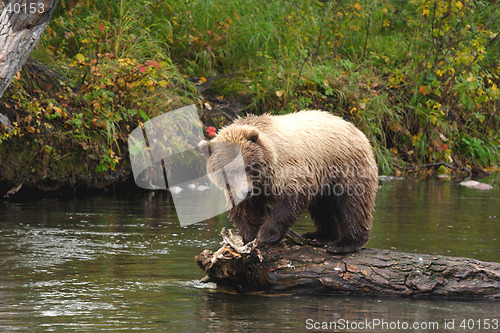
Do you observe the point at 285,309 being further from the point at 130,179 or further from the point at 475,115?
the point at 475,115

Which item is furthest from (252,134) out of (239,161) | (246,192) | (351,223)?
(351,223)

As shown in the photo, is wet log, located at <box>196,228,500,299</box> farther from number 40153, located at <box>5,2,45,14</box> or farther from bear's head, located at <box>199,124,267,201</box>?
number 40153, located at <box>5,2,45,14</box>

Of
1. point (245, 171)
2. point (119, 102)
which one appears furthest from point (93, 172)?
point (245, 171)

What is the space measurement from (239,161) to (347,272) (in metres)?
1.20

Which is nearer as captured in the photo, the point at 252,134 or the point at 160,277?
the point at 252,134

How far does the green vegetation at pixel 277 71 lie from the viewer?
441 inches

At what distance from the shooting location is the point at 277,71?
46.5 ft

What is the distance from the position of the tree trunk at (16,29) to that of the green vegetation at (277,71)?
6565 millimetres

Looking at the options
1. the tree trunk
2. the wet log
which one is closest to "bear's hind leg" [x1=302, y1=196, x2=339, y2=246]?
the wet log

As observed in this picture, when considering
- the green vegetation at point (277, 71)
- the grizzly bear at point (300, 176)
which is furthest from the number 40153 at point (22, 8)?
the green vegetation at point (277, 71)

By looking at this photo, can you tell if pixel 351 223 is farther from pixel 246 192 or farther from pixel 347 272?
pixel 246 192

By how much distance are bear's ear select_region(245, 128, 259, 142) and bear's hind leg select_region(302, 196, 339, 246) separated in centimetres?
92

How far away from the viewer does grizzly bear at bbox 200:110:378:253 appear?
525cm

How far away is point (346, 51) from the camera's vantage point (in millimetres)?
16719
